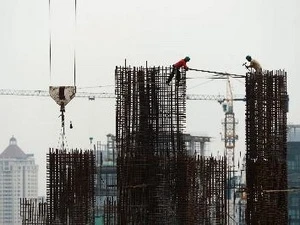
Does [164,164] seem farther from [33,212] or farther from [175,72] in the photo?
[33,212]

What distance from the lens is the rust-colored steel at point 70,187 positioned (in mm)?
20234

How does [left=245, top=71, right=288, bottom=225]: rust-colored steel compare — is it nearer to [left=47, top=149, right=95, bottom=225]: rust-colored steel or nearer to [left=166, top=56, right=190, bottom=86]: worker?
[left=166, top=56, right=190, bottom=86]: worker

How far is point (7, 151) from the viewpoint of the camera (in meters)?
150

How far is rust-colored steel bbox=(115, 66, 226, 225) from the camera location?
19516 millimetres

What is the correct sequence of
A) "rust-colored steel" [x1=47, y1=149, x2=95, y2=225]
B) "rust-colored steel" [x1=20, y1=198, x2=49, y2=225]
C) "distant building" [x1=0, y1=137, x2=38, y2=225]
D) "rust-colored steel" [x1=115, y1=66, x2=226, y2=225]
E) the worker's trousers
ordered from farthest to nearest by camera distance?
"distant building" [x1=0, y1=137, x2=38, y2=225] < "rust-colored steel" [x1=20, y1=198, x2=49, y2=225] < "rust-colored steel" [x1=47, y1=149, x2=95, y2=225] < the worker's trousers < "rust-colored steel" [x1=115, y1=66, x2=226, y2=225]

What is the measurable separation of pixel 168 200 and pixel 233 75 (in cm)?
295

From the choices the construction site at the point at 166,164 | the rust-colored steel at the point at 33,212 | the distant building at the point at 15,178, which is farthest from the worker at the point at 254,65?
the distant building at the point at 15,178

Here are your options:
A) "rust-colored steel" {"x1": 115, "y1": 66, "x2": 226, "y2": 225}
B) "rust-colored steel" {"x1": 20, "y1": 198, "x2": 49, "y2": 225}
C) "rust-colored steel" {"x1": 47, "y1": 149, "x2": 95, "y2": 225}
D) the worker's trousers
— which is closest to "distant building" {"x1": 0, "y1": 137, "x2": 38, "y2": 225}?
"rust-colored steel" {"x1": 20, "y1": 198, "x2": 49, "y2": 225}

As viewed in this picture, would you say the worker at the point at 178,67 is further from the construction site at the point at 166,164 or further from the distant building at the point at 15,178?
the distant building at the point at 15,178

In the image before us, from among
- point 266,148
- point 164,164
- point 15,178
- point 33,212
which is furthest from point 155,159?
point 15,178

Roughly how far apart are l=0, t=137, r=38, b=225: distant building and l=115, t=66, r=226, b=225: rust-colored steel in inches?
4056

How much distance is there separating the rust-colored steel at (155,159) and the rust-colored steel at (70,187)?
104 centimetres

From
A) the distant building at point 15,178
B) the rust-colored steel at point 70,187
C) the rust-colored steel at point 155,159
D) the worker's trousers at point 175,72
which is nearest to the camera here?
the rust-colored steel at point 155,159

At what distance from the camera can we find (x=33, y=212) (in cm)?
2267
